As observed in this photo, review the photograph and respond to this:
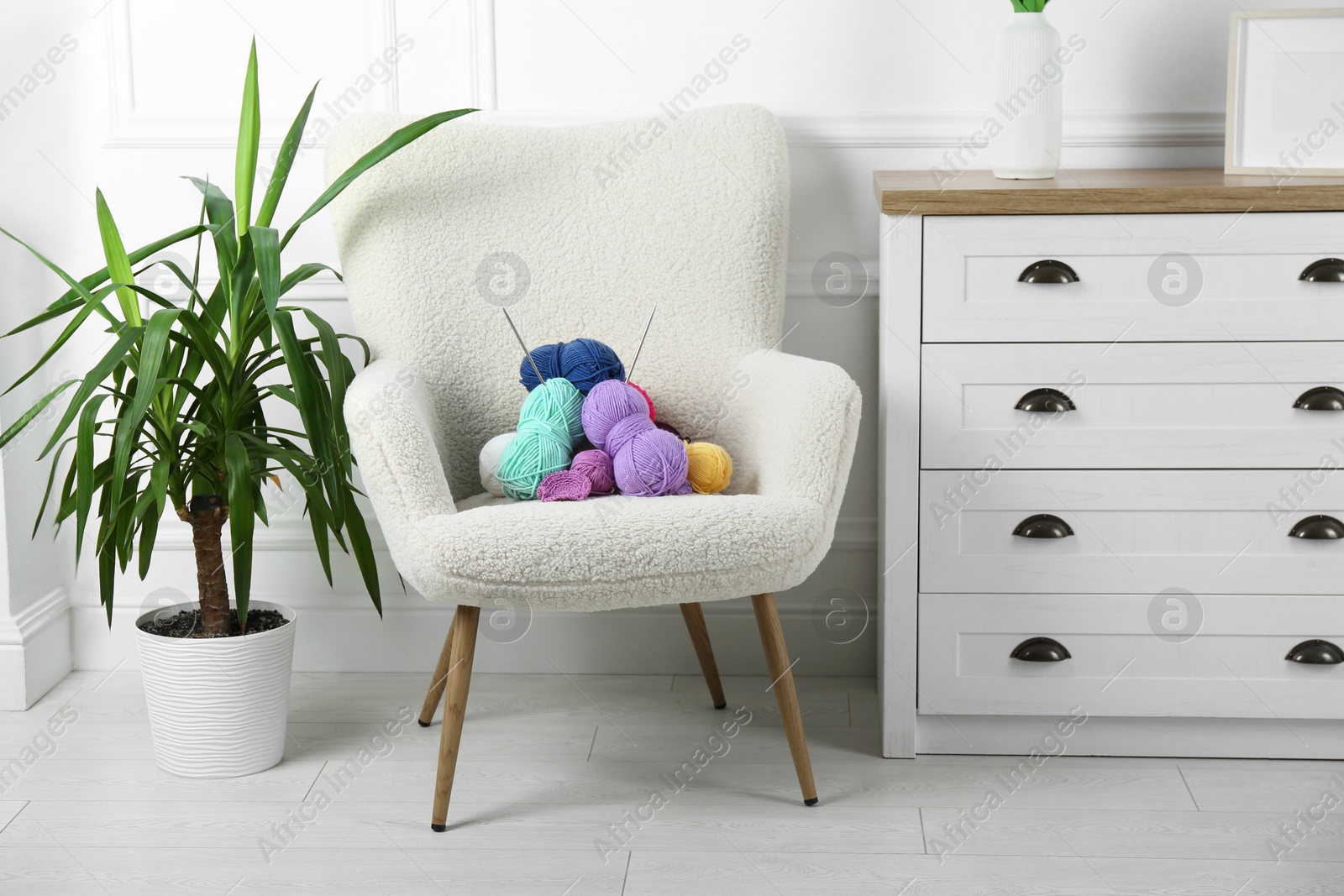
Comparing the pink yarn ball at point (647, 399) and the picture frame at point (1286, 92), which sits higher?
the picture frame at point (1286, 92)

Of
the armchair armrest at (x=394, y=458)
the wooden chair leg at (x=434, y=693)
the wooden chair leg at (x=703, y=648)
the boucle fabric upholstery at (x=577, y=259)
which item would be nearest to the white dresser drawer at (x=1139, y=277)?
the boucle fabric upholstery at (x=577, y=259)

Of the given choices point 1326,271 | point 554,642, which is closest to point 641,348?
point 554,642

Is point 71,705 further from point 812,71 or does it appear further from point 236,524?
point 812,71

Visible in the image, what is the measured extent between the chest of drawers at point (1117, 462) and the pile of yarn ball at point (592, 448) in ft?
1.04

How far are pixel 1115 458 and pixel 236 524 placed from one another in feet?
3.99

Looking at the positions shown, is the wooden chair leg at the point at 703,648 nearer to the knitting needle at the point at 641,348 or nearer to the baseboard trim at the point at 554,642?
the baseboard trim at the point at 554,642

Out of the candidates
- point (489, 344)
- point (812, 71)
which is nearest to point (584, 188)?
point (489, 344)

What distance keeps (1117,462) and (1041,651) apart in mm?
294

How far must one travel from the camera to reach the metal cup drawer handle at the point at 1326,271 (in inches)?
61.0

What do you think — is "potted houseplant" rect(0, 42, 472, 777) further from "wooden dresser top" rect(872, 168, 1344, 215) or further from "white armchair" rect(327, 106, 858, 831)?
"wooden dresser top" rect(872, 168, 1344, 215)

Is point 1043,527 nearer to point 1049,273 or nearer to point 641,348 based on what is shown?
point 1049,273

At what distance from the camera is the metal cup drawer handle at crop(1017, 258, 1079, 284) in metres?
1.57

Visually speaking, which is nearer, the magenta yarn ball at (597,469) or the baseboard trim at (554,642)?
the magenta yarn ball at (597,469)

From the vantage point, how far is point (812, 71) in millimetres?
1911
